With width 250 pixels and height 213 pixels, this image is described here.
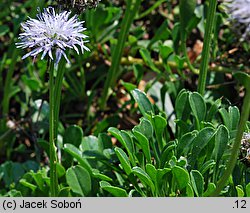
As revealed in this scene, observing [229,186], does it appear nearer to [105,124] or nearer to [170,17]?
[105,124]

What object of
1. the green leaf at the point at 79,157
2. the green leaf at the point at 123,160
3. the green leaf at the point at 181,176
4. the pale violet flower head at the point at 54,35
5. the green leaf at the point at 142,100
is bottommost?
the green leaf at the point at 181,176

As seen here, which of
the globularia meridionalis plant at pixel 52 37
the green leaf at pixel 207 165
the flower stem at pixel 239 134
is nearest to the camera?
the flower stem at pixel 239 134

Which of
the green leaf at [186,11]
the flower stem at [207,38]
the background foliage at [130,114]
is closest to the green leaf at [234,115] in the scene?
the background foliage at [130,114]

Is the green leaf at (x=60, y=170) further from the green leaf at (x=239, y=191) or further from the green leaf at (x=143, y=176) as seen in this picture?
the green leaf at (x=239, y=191)

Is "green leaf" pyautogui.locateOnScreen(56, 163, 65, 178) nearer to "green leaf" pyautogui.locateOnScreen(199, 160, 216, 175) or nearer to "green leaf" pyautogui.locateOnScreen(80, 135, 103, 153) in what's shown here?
"green leaf" pyautogui.locateOnScreen(80, 135, 103, 153)

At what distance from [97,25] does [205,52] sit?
2.97ft

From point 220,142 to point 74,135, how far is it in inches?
26.3

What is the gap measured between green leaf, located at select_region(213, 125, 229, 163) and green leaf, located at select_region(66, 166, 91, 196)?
0.44 m

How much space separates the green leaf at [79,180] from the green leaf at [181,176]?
35 centimetres

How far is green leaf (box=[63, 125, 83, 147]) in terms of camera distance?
7.64 feet

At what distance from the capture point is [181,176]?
180 centimetres

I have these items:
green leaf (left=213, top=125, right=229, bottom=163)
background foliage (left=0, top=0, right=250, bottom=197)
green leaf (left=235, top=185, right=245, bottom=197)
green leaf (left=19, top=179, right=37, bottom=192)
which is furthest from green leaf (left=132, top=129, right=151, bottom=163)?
green leaf (left=19, top=179, right=37, bottom=192)

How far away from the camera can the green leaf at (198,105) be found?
6.56 feet

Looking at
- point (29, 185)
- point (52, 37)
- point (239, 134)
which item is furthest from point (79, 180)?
point (239, 134)
